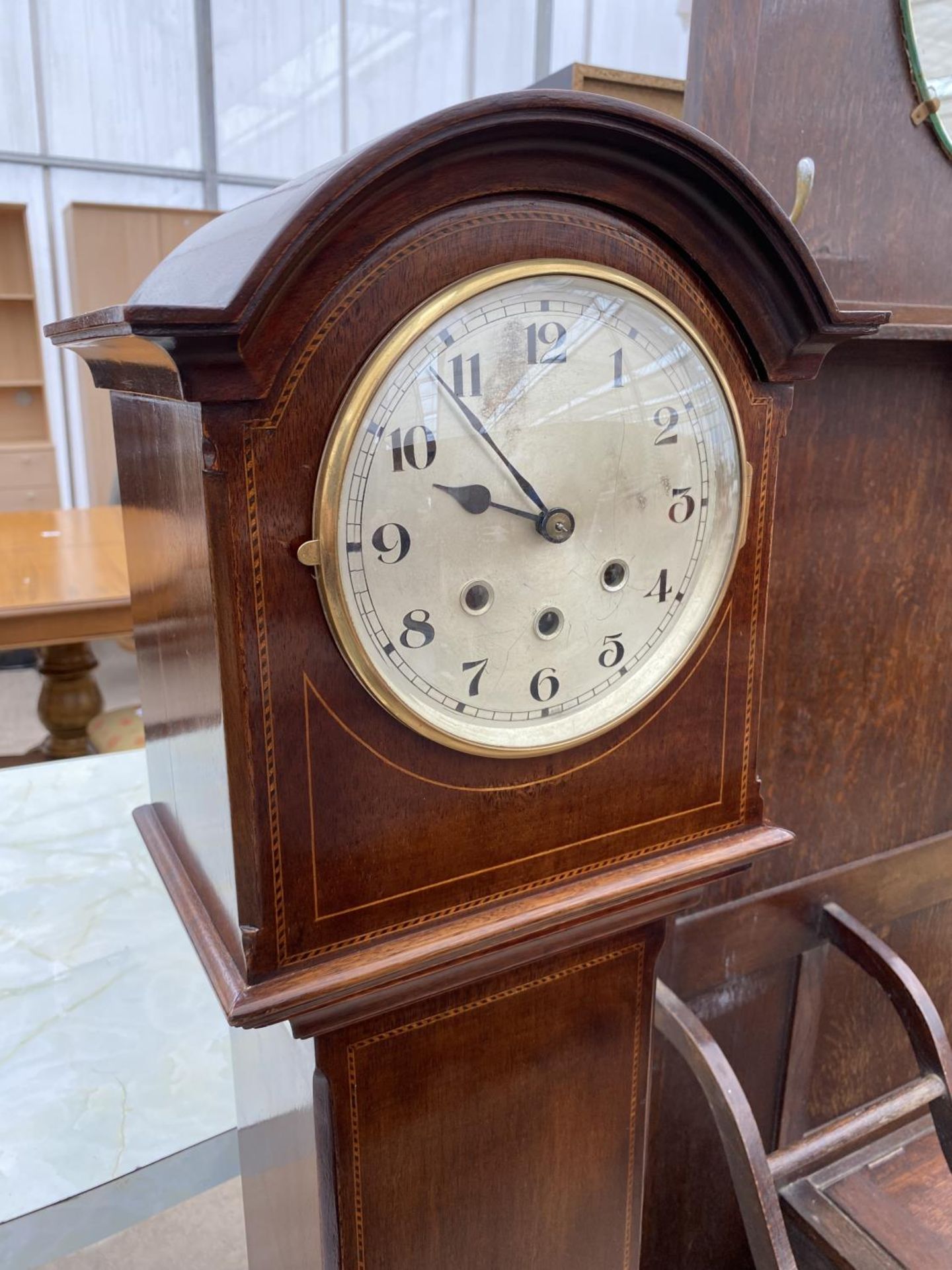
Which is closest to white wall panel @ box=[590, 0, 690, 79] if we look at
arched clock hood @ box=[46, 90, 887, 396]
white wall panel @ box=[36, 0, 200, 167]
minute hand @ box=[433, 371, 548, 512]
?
white wall panel @ box=[36, 0, 200, 167]

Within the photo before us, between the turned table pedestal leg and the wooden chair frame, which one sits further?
the turned table pedestal leg

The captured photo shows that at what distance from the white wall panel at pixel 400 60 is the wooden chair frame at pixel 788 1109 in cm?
492

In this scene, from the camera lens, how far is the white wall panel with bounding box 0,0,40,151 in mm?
4418

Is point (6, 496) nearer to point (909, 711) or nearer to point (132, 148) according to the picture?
point (132, 148)

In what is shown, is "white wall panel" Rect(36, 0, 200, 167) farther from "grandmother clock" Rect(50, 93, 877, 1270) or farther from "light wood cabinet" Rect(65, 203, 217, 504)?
"grandmother clock" Rect(50, 93, 877, 1270)

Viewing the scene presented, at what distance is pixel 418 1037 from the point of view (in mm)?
697

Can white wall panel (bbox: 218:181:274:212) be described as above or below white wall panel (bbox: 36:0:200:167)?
below

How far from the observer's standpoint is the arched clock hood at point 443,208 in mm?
465

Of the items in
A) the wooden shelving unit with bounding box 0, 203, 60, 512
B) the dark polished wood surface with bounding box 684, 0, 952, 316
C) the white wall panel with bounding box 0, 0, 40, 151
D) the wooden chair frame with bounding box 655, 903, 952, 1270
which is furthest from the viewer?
the wooden shelving unit with bounding box 0, 203, 60, 512

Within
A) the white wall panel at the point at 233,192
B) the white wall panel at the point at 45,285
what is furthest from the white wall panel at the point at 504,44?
the white wall panel at the point at 45,285

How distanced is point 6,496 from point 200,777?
16.2 ft

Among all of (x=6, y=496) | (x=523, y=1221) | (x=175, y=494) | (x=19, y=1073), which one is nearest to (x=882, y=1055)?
(x=523, y=1221)

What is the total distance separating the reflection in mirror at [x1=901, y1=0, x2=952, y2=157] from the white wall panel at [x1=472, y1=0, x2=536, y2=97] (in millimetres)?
4813

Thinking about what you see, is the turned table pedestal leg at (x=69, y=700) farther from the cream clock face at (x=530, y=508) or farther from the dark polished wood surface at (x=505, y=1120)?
the cream clock face at (x=530, y=508)
